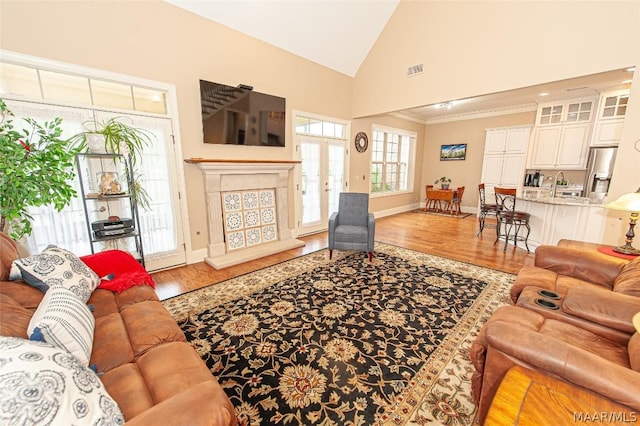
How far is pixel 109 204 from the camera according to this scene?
3068 millimetres

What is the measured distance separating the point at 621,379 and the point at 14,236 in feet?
13.1

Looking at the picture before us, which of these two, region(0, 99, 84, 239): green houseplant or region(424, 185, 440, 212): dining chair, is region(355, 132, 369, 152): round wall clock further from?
region(0, 99, 84, 239): green houseplant

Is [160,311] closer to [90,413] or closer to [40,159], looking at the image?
[90,413]

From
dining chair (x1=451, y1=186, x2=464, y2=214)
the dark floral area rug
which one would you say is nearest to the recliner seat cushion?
the dark floral area rug

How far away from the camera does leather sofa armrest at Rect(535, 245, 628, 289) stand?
207cm

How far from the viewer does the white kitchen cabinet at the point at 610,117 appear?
465cm

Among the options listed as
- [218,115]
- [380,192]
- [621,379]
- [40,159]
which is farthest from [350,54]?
[621,379]

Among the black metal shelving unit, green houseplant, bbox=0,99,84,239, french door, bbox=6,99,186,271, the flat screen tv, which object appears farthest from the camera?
the flat screen tv

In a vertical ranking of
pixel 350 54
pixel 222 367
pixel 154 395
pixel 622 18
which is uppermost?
pixel 350 54

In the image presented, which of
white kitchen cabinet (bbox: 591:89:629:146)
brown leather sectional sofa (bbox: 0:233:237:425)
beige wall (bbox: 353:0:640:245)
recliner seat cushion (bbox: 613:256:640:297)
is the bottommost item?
brown leather sectional sofa (bbox: 0:233:237:425)

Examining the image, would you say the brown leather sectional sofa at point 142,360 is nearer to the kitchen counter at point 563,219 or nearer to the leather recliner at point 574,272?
the leather recliner at point 574,272

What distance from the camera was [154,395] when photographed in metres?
1.10

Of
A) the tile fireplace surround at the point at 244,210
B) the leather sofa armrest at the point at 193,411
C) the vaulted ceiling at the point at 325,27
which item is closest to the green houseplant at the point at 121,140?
the tile fireplace surround at the point at 244,210

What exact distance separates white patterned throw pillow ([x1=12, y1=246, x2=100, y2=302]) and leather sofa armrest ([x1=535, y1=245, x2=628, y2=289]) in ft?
12.1
